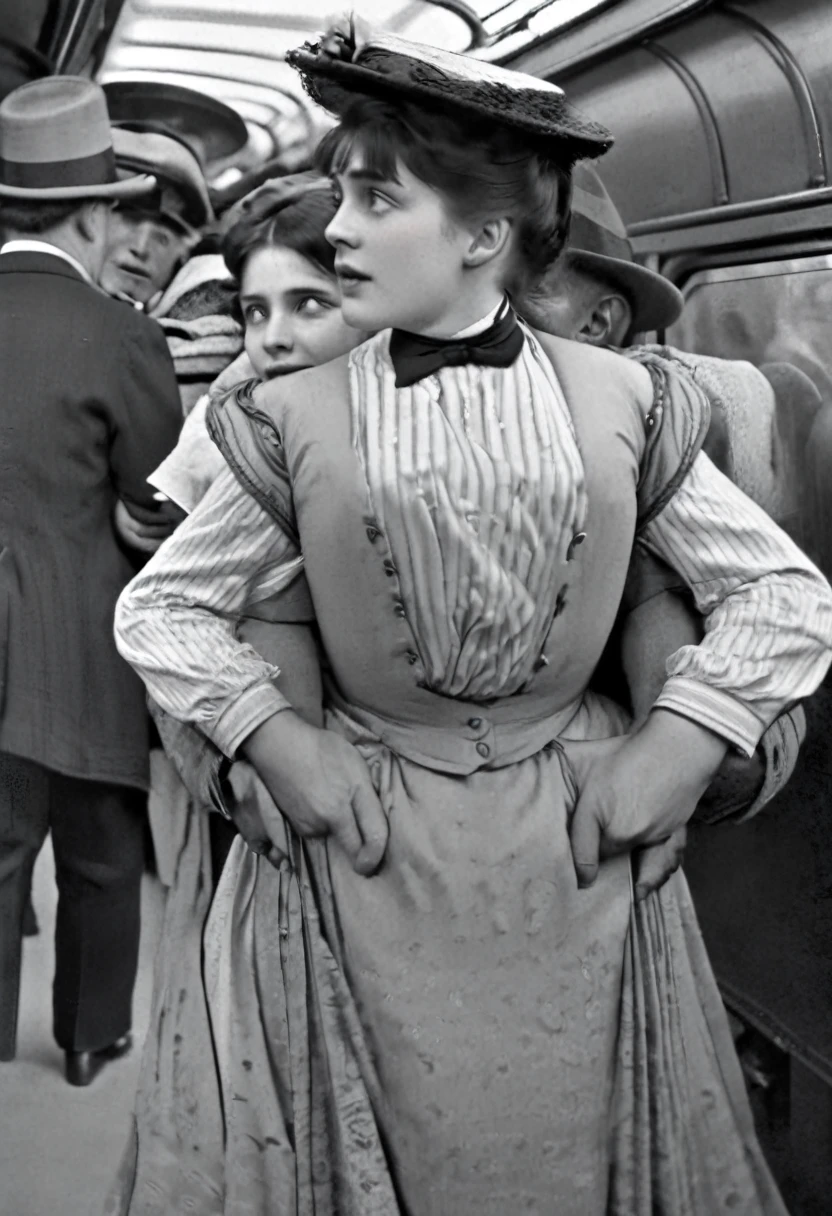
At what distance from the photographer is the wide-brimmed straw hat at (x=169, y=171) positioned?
1.86m

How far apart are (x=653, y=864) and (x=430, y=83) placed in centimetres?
96

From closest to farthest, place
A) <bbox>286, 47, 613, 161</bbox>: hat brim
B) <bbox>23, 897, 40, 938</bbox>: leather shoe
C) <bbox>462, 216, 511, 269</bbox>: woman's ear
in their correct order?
<bbox>286, 47, 613, 161</bbox>: hat brim
<bbox>462, 216, 511, 269</bbox>: woman's ear
<bbox>23, 897, 40, 938</bbox>: leather shoe

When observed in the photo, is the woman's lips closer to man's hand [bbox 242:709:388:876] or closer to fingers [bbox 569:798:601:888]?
man's hand [bbox 242:709:388:876]

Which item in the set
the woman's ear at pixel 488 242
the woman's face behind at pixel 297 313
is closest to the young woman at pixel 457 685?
the woman's ear at pixel 488 242

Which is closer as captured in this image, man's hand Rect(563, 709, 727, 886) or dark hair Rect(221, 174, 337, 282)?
man's hand Rect(563, 709, 727, 886)

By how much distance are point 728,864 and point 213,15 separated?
1503 millimetres

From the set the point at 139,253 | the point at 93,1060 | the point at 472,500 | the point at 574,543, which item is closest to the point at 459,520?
the point at 472,500

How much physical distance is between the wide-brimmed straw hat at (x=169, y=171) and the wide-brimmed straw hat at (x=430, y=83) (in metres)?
0.40

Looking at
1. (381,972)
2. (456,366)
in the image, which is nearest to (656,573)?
(456,366)

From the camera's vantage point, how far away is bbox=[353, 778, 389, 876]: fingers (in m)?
1.54

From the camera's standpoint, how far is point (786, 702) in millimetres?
1589

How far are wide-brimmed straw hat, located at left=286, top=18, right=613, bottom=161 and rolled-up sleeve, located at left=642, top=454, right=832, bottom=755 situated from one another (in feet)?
1.46

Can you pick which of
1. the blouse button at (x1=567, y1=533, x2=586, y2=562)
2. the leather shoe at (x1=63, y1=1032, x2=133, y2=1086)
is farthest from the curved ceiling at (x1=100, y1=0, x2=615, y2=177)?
the leather shoe at (x1=63, y1=1032, x2=133, y2=1086)

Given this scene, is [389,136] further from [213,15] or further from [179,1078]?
[179,1078]
